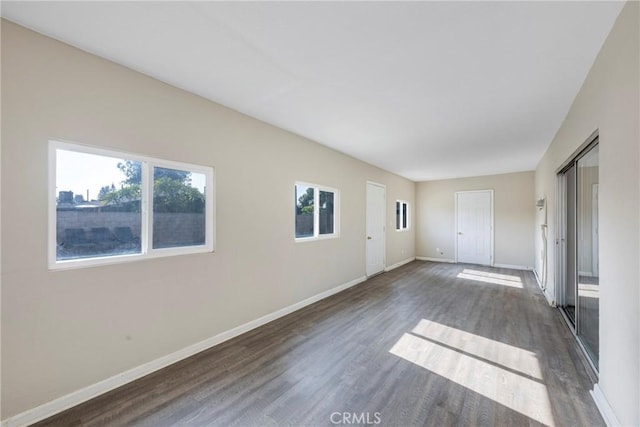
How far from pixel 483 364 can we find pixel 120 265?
10.8 feet

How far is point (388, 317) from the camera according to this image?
3613 mm

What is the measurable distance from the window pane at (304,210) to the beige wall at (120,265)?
0.95 ft

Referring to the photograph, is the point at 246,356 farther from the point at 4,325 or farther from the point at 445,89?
the point at 445,89

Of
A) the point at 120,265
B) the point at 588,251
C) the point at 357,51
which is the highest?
the point at 357,51

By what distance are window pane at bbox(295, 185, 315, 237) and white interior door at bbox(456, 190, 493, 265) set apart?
5443mm

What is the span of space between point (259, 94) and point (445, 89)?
5.94 ft

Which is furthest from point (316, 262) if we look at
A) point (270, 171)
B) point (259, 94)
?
point (259, 94)

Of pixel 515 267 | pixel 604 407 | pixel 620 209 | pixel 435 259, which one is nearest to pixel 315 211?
pixel 620 209

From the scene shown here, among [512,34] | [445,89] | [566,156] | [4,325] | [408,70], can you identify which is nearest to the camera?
[4,325]

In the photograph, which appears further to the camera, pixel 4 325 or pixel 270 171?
pixel 270 171

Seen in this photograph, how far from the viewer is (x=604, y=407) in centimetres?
180

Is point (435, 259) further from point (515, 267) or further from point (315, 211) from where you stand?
point (315, 211)

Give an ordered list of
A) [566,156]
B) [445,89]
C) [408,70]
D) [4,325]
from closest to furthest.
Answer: [4,325] → [408,70] → [445,89] → [566,156]

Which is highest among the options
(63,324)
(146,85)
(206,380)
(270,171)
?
(146,85)
